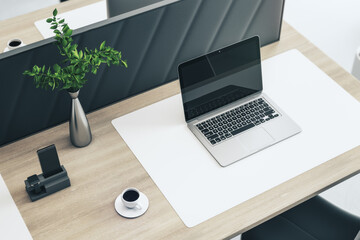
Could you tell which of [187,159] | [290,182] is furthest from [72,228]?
[290,182]

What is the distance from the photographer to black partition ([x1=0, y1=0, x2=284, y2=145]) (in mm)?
1921

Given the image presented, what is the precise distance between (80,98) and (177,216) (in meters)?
0.60

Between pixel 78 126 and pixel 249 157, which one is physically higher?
pixel 78 126

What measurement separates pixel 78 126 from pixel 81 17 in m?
0.78

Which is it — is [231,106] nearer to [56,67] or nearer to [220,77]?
[220,77]

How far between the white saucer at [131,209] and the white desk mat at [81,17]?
98 cm

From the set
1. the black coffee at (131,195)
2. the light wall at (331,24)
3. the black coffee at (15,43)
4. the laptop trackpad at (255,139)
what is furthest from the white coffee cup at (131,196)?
the light wall at (331,24)

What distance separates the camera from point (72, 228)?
180 centimetres

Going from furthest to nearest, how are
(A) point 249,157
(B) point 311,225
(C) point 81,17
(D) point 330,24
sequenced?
1. (D) point 330,24
2. (C) point 81,17
3. (B) point 311,225
4. (A) point 249,157

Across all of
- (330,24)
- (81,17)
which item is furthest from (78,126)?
(330,24)

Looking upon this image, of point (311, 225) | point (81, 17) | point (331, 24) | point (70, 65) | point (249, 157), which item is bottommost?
point (331, 24)

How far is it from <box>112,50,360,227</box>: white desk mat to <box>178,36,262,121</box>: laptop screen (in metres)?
0.10

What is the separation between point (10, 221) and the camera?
5.96ft

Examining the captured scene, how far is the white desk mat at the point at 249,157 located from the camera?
1886mm
